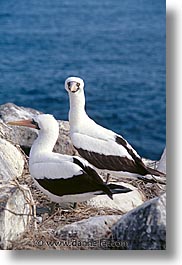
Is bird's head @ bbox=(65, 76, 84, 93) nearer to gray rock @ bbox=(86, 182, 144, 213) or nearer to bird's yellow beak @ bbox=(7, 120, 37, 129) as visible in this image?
bird's yellow beak @ bbox=(7, 120, 37, 129)

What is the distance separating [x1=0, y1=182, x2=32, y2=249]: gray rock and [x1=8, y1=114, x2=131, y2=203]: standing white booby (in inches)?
3.3

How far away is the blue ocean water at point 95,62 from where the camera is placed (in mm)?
2543

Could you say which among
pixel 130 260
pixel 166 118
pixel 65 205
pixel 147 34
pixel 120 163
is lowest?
pixel 130 260

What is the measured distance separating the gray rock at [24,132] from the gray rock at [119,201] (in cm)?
19

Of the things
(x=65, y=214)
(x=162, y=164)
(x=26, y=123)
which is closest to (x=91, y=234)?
(x=65, y=214)

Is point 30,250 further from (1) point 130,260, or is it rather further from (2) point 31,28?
(2) point 31,28

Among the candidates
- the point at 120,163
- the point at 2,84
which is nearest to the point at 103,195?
the point at 120,163

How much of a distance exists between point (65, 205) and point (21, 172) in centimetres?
20

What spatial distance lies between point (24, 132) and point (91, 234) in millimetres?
444

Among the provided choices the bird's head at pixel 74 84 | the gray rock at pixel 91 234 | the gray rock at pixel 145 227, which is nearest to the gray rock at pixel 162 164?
the gray rock at pixel 145 227

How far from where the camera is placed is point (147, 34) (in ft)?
8.36

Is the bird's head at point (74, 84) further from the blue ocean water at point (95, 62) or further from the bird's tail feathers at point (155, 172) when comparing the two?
the bird's tail feathers at point (155, 172)

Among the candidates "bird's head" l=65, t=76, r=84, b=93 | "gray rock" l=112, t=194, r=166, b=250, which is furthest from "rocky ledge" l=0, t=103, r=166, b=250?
"bird's head" l=65, t=76, r=84, b=93

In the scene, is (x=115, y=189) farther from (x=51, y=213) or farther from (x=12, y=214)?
(x=12, y=214)
